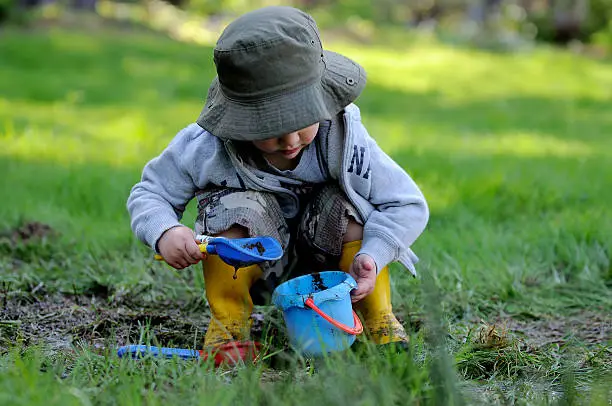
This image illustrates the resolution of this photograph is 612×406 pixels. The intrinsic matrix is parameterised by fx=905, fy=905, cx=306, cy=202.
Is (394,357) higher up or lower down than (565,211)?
higher up

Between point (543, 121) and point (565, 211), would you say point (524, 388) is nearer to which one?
point (565, 211)

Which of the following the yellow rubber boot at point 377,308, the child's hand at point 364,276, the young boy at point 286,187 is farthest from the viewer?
the yellow rubber boot at point 377,308

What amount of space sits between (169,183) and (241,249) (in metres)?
0.44

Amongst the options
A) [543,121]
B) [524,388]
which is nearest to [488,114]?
[543,121]

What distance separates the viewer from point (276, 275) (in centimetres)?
273

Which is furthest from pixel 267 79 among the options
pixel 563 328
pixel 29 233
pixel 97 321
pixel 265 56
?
pixel 29 233

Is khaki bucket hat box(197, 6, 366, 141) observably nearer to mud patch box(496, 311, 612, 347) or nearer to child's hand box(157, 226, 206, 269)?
child's hand box(157, 226, 206, 269)

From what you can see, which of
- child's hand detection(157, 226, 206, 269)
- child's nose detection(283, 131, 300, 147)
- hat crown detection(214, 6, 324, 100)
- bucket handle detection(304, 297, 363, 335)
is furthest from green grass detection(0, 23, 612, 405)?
hat crown detection(214, 6, 324, 100)

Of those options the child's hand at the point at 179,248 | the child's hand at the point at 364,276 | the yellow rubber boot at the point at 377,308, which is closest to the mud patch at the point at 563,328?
the yellow rubber boot at the point at 377,308

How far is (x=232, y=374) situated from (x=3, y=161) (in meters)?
3.59

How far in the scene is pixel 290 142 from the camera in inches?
96.3

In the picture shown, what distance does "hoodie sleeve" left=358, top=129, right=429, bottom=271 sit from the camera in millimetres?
2562

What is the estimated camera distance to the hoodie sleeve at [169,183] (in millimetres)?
2625

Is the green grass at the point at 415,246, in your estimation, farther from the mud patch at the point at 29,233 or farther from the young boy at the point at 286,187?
the young boy at the point at 286,187
